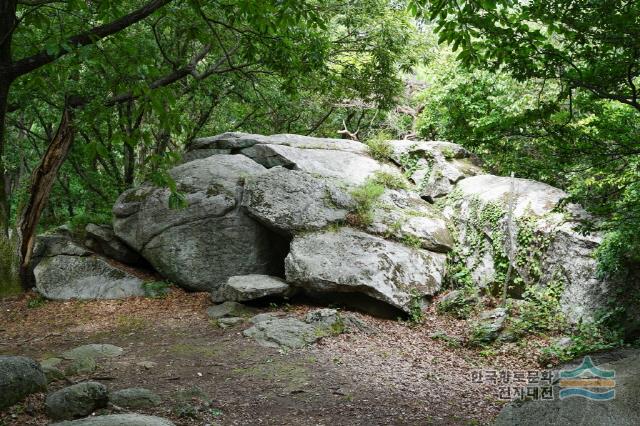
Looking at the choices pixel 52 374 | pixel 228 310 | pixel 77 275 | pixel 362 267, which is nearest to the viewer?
pixel 52 374

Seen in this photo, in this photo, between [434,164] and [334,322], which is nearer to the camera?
[334,322]

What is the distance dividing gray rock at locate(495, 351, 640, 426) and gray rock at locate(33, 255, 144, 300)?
9.28m

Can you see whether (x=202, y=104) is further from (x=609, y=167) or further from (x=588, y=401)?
(x=588, y=401)

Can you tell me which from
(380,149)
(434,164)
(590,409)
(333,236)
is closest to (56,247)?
(333,236)

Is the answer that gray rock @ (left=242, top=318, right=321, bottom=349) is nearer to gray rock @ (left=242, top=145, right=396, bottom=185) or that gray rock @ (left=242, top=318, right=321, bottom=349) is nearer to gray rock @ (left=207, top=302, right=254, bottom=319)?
gray rock @ (left=207, top=302, right=254, bottom=319)

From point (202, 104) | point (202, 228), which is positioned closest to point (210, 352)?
point (202, 228)

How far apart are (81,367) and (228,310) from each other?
344cm

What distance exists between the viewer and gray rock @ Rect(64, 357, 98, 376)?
6627 mm

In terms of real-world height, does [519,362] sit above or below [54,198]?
below

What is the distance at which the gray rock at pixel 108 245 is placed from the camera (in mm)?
12602

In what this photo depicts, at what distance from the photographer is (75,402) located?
198 inches

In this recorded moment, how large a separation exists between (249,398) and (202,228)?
6.12 metres

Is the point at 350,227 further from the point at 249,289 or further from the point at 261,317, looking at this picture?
the point at 261,317

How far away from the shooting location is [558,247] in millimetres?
9781
